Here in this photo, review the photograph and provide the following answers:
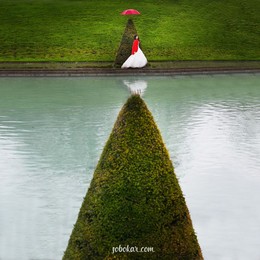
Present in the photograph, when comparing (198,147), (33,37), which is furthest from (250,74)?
(198,147)

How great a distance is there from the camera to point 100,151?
1644 cm

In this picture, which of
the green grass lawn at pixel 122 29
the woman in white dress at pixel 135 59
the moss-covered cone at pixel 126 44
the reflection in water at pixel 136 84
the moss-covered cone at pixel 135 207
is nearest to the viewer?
the moss-covered cone at pixel 135 207

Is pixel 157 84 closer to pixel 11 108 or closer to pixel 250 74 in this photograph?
pixel 250 74

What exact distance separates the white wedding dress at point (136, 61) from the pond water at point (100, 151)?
89.1 inches

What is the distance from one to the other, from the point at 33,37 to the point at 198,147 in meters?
23.4

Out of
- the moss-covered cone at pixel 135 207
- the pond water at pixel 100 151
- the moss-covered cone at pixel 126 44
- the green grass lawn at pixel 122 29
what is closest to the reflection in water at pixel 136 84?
the pond water at pixel 100 151

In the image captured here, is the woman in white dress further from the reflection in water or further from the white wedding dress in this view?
the reflection in water

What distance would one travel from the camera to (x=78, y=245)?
617cm

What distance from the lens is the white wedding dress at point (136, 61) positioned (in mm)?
31542

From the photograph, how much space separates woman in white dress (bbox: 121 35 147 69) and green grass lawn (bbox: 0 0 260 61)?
294 cm

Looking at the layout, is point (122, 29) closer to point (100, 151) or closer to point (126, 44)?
point (126, 44)

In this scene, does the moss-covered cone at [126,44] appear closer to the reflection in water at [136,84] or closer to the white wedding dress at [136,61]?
the white wedding dress at [136,61]

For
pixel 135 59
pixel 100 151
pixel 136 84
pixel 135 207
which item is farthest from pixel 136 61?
pixel 135 207

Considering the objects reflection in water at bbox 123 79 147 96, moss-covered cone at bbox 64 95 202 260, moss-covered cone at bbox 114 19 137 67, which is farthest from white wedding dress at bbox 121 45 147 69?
moss-covered cone at bbox 64 95 202 260
